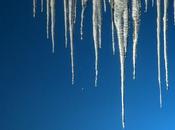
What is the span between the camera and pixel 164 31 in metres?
2.33

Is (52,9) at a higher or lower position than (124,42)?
higher

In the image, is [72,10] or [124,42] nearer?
[124,42]

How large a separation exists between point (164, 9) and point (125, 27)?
312 mm

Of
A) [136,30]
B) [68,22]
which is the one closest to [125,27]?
[136,30]

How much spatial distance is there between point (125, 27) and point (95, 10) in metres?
0.29

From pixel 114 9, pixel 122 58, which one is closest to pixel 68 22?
pixel 114 9

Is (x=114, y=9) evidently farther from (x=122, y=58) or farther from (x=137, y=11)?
(x=122, y=58)

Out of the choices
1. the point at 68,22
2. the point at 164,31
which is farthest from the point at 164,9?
the point at 68,22

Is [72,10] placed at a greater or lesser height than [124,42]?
greater

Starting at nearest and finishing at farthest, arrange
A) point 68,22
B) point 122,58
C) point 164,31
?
point 122,58
point 164,31
point 68,22

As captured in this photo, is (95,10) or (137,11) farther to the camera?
(95,10)

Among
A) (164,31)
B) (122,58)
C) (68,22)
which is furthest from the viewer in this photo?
(68,22)

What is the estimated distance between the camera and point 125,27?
2.21 meters

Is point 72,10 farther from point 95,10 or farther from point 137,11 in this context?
point 137,11
